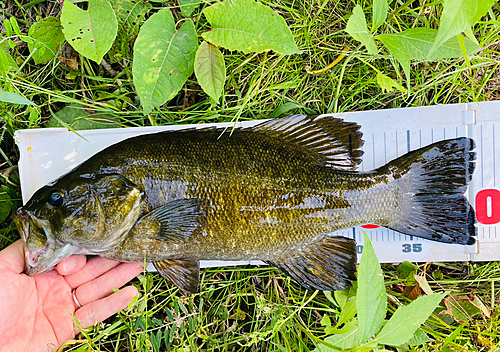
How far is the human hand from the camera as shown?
2086 mm

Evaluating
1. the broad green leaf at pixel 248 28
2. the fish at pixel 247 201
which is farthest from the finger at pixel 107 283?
the broad green leaf at pixel 248 28

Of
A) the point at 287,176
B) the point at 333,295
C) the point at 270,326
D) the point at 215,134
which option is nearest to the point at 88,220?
the point at 215,134

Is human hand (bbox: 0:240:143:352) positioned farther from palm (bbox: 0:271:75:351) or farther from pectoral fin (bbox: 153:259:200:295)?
pectoral fin (bbox: 153:259:200:295)

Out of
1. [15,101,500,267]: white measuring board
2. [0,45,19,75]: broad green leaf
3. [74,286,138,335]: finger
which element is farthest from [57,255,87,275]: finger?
[0,45,19,75]: broad green leaf

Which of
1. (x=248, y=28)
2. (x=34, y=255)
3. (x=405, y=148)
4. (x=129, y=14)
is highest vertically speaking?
(x=129, y=14)

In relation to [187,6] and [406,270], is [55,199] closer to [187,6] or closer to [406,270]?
[187,6]

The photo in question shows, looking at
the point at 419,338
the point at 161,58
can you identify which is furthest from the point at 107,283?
the point at 419,338

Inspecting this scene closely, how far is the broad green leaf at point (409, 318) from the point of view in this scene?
A: 1636mm

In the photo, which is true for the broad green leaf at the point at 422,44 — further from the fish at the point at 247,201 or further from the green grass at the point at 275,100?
the fish at the point at 247,201

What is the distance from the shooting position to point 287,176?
205cm

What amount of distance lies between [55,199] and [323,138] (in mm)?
1612

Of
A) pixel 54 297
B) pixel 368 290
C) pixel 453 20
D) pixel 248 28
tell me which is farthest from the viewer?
pixel 54 297

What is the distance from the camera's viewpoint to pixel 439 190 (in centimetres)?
208

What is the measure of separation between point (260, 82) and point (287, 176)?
788 millimetres
